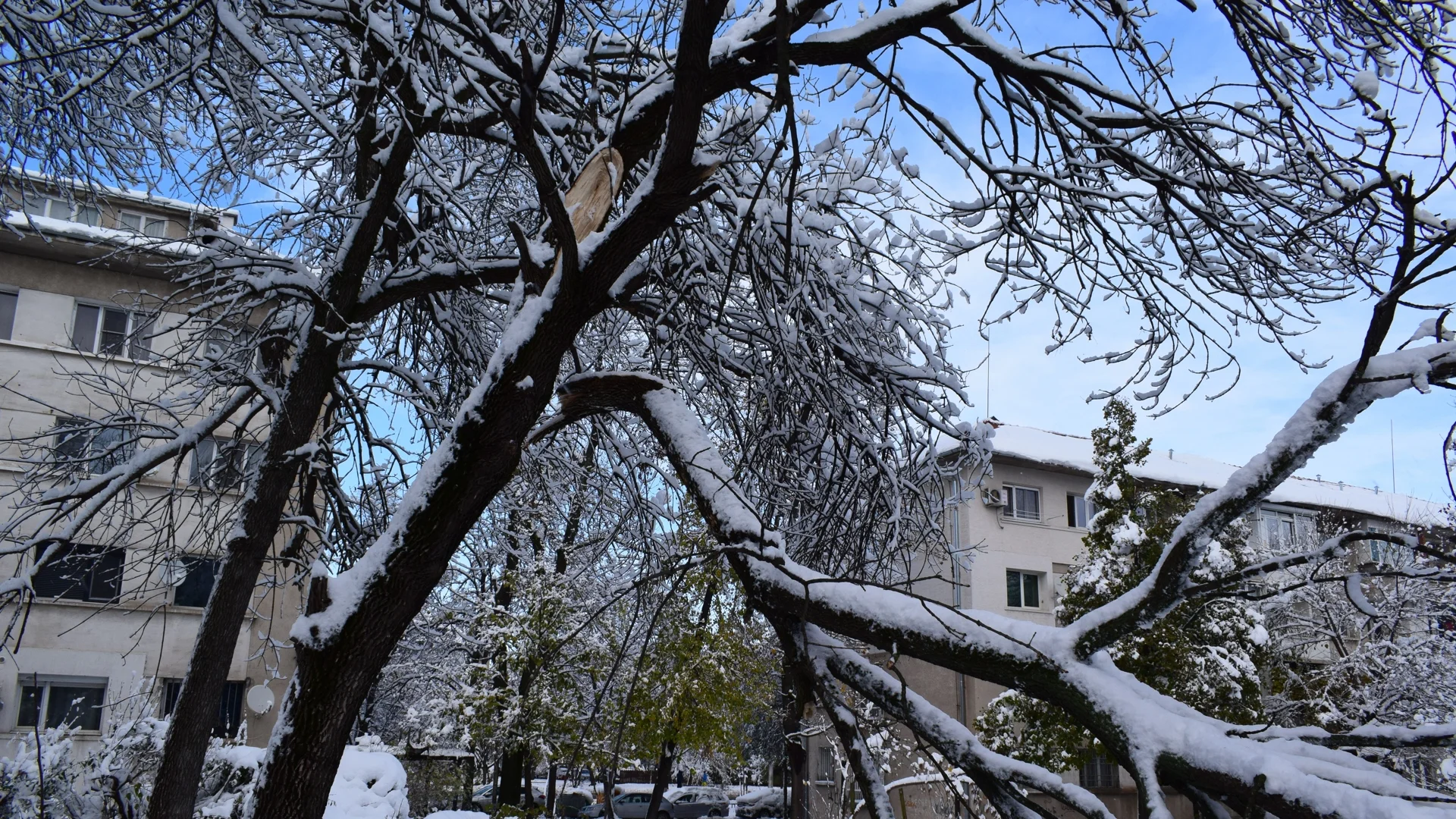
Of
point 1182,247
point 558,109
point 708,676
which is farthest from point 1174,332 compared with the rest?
point 708,676

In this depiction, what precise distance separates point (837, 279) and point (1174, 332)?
1847 millimetres

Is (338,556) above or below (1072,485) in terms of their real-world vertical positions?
below

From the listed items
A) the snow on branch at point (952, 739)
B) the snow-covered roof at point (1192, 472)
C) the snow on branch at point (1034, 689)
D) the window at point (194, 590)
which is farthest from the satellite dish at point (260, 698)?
the snow-covered roof at point (1192, 472)

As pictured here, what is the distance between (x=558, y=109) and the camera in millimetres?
5699

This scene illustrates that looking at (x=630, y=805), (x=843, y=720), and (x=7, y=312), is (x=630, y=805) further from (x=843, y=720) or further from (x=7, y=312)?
(x=843, y=720)

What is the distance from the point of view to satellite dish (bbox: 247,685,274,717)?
870 cm

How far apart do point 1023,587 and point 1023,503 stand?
2247 millimetres

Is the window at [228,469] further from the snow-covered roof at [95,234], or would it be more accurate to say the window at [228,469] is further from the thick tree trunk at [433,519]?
the thick tree trunk at [433,519]

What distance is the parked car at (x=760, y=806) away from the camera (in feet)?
104

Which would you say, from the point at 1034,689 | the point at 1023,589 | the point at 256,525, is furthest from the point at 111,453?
the point at 1023,589

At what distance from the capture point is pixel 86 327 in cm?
1822

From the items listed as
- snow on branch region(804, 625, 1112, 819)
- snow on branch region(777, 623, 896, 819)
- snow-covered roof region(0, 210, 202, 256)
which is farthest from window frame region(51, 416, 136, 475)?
snow on branch region(804, 625, 1112, 819)

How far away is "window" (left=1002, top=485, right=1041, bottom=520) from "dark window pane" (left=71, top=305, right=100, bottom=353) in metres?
20.7

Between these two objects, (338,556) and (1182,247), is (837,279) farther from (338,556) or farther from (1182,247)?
(338,556)
